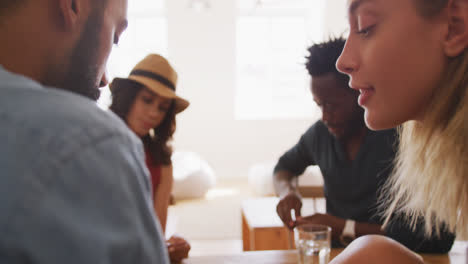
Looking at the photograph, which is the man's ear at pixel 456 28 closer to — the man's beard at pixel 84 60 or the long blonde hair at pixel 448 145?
the long blonde hair at pixel 448 145

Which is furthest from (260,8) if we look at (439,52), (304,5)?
(439,52)

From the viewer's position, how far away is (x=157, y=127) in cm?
181

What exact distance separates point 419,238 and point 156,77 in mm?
1155

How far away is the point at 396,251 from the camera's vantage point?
2.15ft

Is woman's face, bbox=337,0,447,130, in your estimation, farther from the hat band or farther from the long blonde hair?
the hat band

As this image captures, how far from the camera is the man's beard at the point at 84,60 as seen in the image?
0.51 metres

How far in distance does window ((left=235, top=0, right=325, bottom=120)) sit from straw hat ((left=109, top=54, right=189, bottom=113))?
333 centimetres

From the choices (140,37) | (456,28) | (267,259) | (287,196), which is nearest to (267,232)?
(287,196)

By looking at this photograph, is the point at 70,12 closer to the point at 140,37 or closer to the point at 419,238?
the point at 419,238

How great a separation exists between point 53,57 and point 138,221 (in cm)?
30

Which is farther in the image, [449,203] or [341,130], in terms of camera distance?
[341,130]

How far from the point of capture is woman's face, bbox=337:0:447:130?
57 centimetres

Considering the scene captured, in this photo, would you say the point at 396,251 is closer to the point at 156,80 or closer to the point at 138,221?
the point at 138,221

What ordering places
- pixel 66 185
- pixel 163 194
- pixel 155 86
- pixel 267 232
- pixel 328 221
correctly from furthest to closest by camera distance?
pixel 267 232 < pixel 163 194 < pixel 155 86 < pixel 328 221 < pixel 66 185
